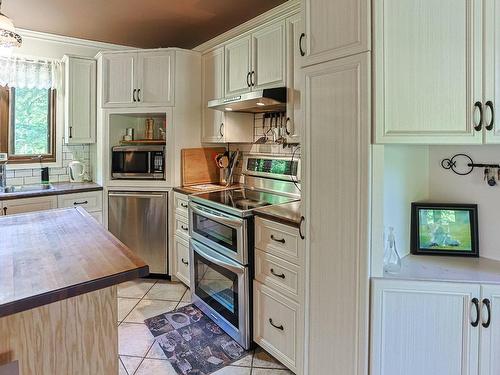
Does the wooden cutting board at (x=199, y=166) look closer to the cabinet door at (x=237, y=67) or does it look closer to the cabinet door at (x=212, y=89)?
the cabinet door at (x=212, y=89)

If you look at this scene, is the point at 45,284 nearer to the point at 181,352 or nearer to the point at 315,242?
the point at 315,242

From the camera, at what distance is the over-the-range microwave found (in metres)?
3.37

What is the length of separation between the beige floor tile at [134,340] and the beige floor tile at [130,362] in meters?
0.04

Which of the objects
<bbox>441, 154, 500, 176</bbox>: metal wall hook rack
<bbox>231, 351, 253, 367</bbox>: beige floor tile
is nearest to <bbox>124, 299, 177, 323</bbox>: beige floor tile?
<bbox>231, 351, 253, 367</bbox>: beige floor tile

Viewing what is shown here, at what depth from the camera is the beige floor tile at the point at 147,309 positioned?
8.71 ft

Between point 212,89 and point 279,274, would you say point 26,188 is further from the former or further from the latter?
point 279,274

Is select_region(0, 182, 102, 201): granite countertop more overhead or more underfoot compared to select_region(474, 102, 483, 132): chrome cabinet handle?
more underfoot

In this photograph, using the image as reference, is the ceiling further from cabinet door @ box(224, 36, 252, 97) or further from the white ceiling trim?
cabinet door @ box(224, 36, 252, 97)

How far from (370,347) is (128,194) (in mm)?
2639

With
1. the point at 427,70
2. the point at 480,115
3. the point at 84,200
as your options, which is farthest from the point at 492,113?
the point at 84,200

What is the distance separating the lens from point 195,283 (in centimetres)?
282

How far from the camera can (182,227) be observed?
10.4 ft

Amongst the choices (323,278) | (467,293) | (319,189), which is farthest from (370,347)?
(319,189)

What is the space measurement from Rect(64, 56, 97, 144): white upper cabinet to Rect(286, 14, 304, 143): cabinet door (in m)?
2.25
